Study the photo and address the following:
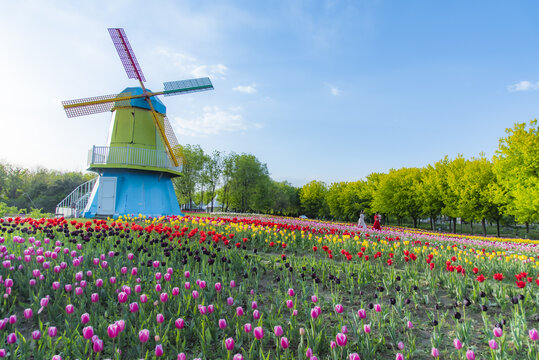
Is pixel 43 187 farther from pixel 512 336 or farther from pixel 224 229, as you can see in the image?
pixel 512 336

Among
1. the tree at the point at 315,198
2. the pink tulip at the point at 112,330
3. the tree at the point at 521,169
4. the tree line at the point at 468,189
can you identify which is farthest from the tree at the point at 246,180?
the pink tulip at the point at 112,330

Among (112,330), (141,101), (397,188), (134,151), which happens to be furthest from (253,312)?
(397,188)

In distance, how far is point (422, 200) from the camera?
3766 centimetres

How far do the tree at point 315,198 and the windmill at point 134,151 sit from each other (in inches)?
1796

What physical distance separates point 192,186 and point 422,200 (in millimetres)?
33878

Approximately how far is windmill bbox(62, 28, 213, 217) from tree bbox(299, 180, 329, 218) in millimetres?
45627

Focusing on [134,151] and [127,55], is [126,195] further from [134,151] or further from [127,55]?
[127,55]

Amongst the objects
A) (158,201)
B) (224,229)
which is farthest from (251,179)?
(224,229)

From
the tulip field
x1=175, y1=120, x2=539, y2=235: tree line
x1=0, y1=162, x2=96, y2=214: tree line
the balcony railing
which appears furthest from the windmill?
x1=0, y1=162, x2=96, y2=214: tree line

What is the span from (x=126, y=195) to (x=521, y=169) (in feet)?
97.6

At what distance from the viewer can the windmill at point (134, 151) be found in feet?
69.3

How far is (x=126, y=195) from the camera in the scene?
21.4 metres

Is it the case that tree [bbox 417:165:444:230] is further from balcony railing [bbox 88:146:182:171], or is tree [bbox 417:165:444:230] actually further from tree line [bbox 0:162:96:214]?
tree line [bbox 0:162:96:214]

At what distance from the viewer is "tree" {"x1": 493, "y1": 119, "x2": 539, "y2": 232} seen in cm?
2109
